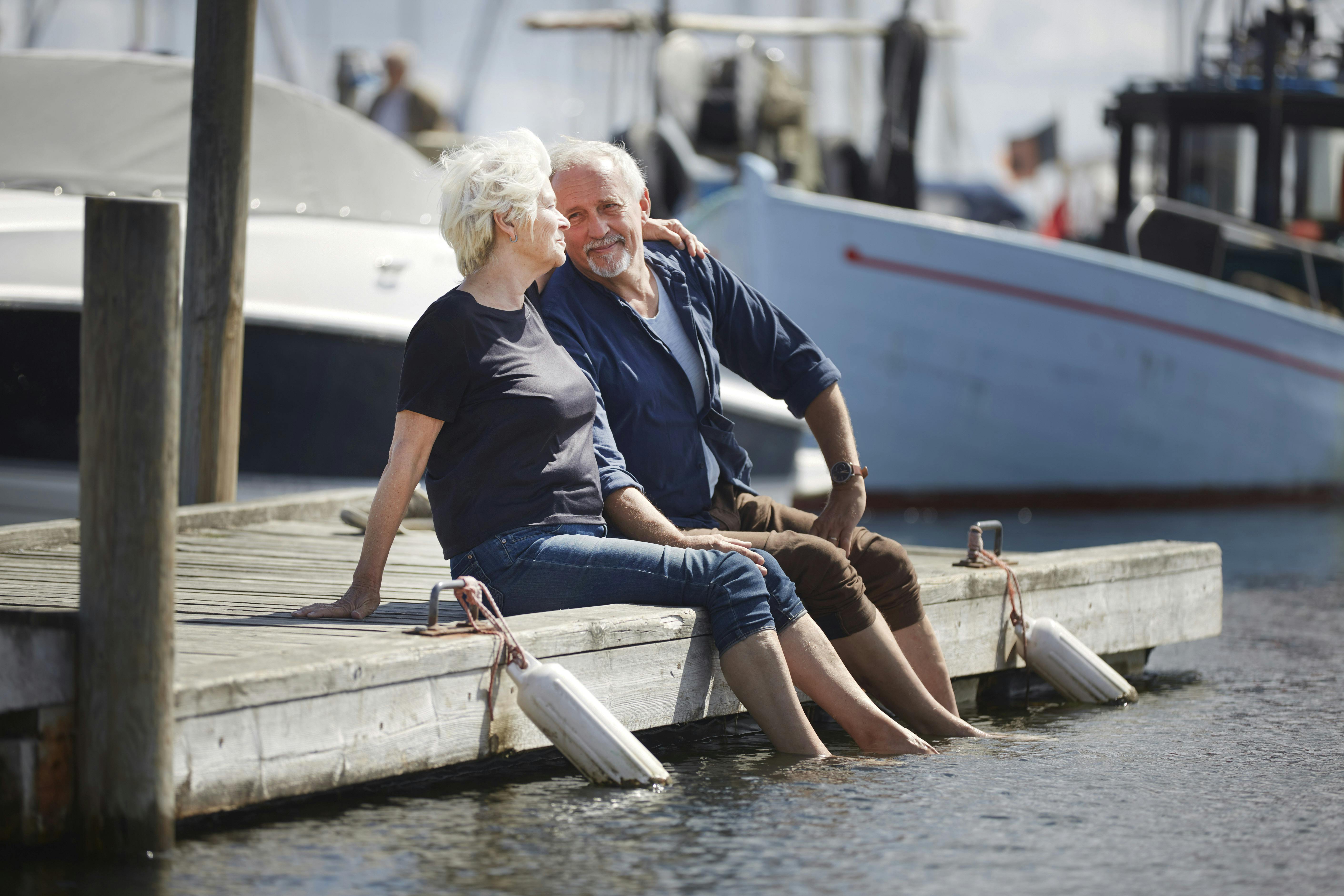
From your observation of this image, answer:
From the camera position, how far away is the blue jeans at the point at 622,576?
3822 mm

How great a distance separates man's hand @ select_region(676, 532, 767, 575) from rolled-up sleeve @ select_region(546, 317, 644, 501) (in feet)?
0.53

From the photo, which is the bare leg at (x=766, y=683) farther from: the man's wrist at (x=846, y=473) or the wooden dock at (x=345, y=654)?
the man's wrist at (x=846, y=473)

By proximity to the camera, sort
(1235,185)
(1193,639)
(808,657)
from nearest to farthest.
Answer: (808,657) → (1193,639) → (1235,185)

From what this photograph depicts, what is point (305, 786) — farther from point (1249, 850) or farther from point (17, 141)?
point (17, 141)

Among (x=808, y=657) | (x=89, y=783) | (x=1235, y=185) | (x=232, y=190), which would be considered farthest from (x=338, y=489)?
(x=1235, y=185)

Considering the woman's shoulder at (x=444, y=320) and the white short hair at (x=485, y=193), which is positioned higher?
the white short hair at (x=485, y=193)

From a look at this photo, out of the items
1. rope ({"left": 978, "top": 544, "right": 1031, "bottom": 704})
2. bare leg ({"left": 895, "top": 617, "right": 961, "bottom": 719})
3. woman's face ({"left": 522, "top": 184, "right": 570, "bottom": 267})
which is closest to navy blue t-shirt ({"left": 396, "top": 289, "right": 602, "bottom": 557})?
woman's face ({"left": 522, "top": 184, "right": 570, "bottom": 267})

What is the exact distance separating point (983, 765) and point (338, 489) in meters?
4.40

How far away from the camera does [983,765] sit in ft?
13.1

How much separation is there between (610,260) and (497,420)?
1.98 feet

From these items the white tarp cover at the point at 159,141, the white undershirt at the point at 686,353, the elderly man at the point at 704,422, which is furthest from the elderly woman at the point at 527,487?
the white tarp cover at the point at 159,141

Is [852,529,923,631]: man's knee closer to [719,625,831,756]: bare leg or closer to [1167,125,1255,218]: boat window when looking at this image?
[719,625,831,756]: bare leg

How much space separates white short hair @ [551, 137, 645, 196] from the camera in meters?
4.11

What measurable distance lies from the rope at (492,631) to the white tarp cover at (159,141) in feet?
16.6
